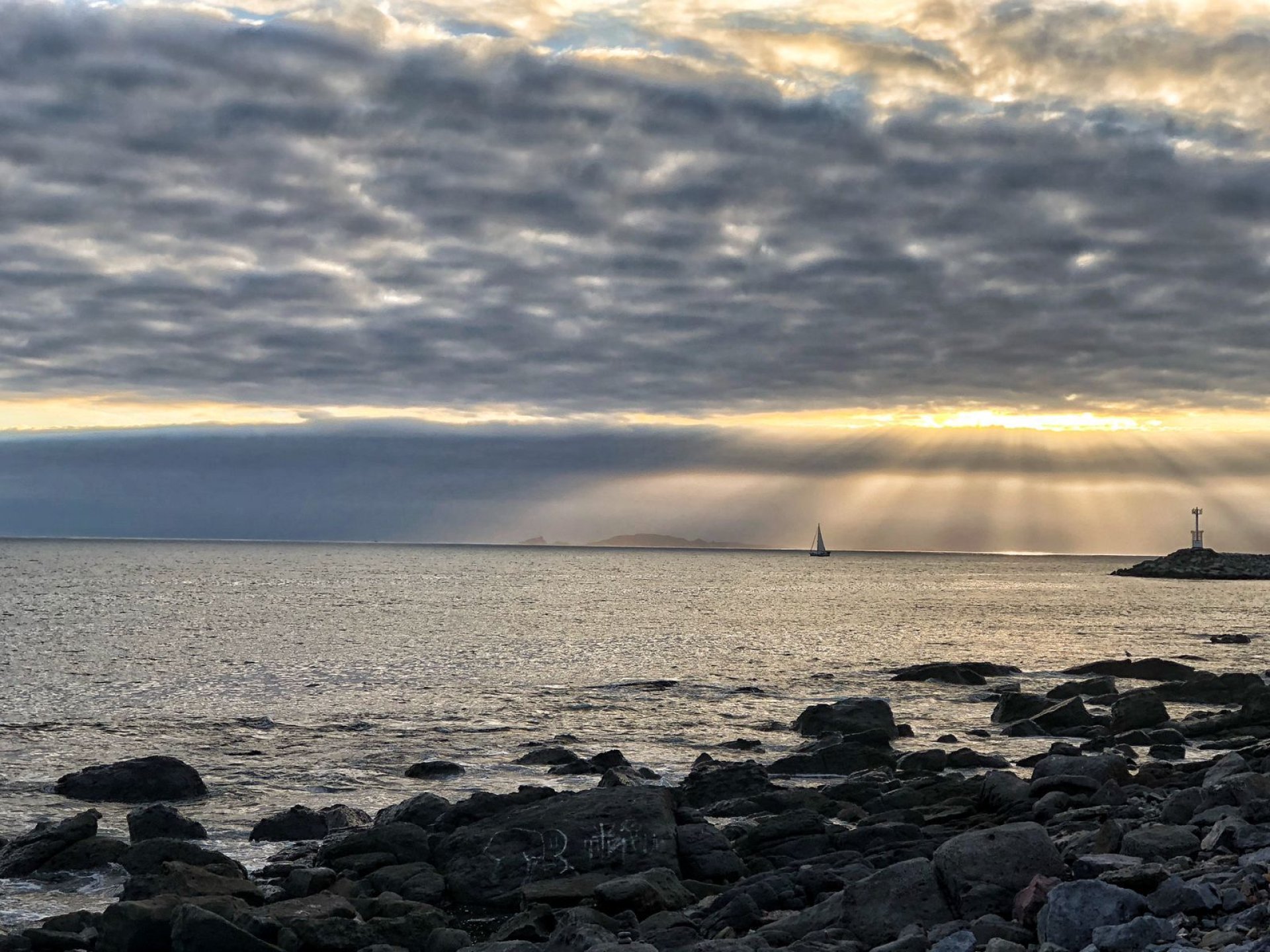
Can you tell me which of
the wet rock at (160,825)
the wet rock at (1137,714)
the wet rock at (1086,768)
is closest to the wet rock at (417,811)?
the wet rock at (160,825)

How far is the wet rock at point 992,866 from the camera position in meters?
13.6

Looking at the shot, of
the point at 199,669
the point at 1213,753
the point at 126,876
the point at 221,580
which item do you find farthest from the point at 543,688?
the point at 221,580

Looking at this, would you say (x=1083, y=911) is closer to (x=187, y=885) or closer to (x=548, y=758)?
(x=187, y=885)

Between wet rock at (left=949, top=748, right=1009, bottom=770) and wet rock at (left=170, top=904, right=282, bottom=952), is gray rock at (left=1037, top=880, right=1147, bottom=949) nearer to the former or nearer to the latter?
wet rock at (left=170, top=904, right=282, bottom=952)

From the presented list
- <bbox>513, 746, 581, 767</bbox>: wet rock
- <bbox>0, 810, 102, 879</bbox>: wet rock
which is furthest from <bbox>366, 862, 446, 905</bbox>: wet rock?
<bbox>513, 746, 581, 767</bbox>: wet rock

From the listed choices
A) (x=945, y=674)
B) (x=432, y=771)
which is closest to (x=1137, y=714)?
(x=945, y=674)

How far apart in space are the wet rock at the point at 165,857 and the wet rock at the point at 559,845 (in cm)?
350

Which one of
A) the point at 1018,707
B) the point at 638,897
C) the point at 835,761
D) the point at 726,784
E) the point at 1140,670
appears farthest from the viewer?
the point at 1140,670

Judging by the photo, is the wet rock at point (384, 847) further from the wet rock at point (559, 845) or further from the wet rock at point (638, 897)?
the wet rock at point (638, 897)

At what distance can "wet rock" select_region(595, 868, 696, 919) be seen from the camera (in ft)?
53.8

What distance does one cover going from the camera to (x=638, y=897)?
16484mm

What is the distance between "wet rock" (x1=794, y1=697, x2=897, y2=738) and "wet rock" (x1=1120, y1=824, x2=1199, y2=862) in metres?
19.5

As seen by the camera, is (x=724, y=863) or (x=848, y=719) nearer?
(x=724, y=863)

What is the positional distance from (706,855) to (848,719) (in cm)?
1741
